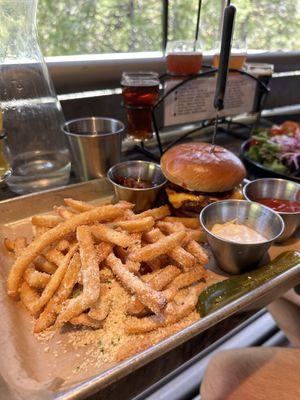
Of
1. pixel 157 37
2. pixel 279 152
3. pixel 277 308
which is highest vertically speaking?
pixel 157 37

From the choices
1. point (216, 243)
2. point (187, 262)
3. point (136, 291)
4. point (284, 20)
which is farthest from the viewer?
point (284, 20)

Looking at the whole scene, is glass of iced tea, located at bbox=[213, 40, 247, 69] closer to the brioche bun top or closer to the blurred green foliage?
the blurred green foliage

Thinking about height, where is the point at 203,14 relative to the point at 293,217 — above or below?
above

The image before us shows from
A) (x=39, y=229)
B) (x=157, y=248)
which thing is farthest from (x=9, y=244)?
(x=157, y=248)

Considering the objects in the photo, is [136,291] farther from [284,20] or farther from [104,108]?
[284,20]

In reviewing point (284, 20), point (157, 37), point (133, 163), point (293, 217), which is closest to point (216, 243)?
point (293, 217)

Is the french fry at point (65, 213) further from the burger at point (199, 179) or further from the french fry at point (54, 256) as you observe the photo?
the burger at point (199, 179)

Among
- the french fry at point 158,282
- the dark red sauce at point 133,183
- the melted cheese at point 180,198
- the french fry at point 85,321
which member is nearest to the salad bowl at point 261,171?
the melted cheese at point 180,198
